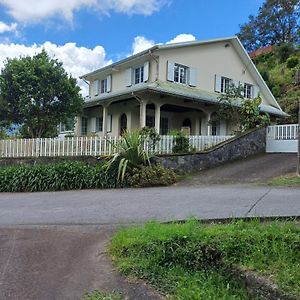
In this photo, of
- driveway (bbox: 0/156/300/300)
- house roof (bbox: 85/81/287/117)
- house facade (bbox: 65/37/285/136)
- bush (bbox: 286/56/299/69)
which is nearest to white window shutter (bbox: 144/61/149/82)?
house facade (bbox: 65/37/285/136)

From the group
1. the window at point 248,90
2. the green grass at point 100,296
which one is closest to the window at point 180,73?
the window at point 248,90

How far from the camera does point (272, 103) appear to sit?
2845 cm

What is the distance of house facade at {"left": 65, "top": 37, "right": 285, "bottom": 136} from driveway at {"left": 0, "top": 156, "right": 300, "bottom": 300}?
9122mm

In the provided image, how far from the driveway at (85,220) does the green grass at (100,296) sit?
110mm

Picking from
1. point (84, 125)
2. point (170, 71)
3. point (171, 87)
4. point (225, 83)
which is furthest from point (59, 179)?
point (225, 83)

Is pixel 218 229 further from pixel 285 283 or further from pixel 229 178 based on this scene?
pixel 229 178

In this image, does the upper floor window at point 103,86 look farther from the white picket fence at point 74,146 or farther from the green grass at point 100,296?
the green grass at point 100,296

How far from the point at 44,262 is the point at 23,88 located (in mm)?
16121

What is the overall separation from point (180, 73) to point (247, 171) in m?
10.5

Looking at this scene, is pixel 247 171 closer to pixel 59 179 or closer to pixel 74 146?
pixel 59 179

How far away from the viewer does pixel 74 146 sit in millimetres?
15625

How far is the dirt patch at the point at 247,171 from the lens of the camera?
13.0 meters

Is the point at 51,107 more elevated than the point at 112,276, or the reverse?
the point at 51,107

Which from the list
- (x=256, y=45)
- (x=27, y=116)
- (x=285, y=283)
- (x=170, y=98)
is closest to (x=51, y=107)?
(x=27, y=116)
